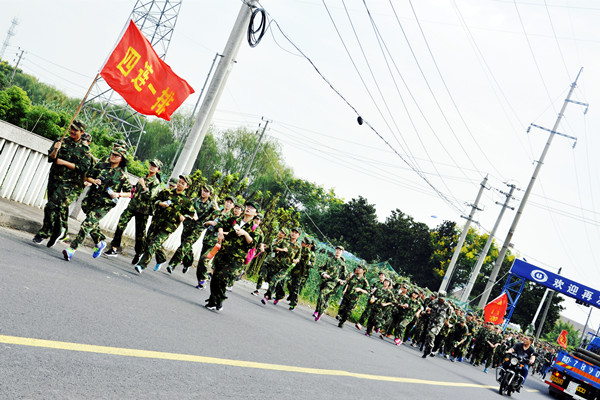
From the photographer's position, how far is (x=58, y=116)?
15.3 m

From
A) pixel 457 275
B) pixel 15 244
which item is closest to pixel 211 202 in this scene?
pixel 15 244

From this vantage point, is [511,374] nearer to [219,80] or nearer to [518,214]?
[219,80]

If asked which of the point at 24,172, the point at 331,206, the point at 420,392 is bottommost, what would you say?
the point at 420,392

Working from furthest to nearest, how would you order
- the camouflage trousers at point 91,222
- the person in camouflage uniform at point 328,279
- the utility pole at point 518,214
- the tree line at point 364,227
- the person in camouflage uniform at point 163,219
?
A: 1. the tree line at point 364,227
2. the utility pole at point 518,214
3. the person in camouflage uniform at point 328,279
4. the person in camouflage uniform at point 163,219
5. the camouflage trousers at point 91,222

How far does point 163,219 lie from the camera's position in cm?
1017

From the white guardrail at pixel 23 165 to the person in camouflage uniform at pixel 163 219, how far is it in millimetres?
2623

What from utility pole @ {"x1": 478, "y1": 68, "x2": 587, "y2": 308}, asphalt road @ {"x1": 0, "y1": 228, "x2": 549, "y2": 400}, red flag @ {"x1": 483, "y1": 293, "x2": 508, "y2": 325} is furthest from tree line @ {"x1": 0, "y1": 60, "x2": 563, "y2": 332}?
asphalt road @ {"x1": 0, "y1": 228, "x2": 549, "y2": 400}

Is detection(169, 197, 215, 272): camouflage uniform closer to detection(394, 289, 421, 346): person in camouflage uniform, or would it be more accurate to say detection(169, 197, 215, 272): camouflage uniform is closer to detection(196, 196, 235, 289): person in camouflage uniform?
detection(196, 196, 235, 289): person in camouflage uniform

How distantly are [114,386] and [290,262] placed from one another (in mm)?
10419

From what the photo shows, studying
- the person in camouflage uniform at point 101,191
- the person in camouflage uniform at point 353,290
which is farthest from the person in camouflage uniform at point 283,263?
the person in camouflage uniform at point 101,191

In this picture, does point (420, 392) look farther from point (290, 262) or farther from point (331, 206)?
point (331, 206)

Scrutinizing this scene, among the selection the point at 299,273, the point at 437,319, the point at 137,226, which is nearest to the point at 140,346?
the point at 137,226

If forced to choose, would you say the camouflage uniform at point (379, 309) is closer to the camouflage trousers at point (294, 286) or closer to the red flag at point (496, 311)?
the camouflage trousers at point (294, 286)

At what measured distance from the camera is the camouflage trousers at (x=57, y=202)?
8195 millimetres
